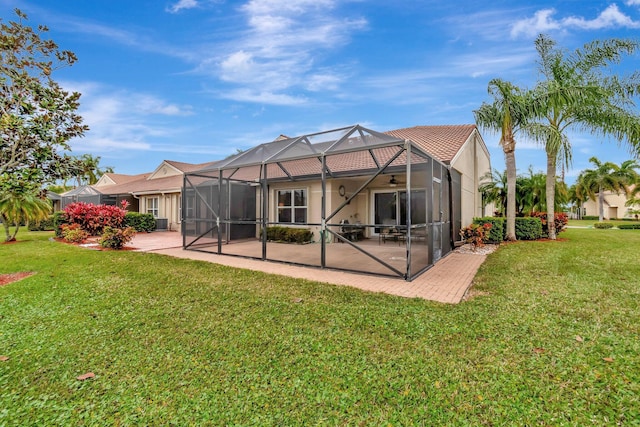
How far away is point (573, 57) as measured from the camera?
11.5 metres

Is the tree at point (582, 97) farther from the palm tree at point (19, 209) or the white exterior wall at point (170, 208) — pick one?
the palm tree at point (19, 209)

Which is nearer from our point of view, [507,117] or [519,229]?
[507,117]

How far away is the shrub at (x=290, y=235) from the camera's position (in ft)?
Answer: 39.7

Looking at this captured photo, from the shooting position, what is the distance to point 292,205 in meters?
13.1

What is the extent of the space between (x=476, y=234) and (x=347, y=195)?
17.5 ft

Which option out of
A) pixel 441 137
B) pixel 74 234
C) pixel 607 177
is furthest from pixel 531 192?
pixel 74 234

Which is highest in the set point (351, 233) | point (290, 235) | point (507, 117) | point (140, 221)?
point (507, 117)

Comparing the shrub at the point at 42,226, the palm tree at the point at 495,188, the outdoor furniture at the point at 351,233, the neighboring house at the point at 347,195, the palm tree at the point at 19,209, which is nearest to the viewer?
the neighboring house at the point at 347,195

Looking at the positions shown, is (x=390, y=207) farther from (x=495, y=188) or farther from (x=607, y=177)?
(x=607, y=177)

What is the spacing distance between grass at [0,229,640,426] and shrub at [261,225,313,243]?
6.52 meters

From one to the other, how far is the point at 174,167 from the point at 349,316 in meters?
20.6

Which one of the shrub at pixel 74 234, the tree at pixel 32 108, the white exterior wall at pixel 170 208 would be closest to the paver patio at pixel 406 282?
the tree at pixel 32 108

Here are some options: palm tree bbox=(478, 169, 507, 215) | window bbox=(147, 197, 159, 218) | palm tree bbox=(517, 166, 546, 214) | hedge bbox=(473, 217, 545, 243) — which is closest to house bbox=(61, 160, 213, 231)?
window bbox=(147, 197, 159, 218)

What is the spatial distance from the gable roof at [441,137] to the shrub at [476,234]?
9.12 feet
